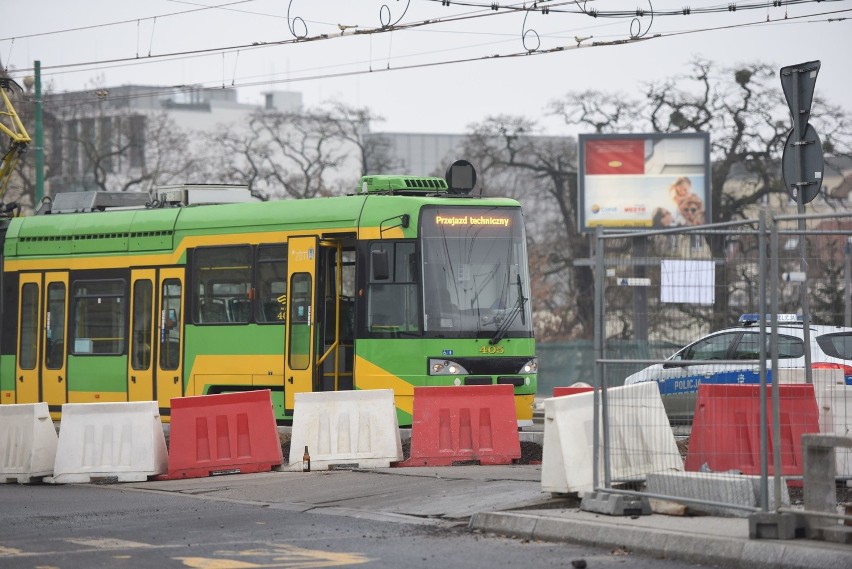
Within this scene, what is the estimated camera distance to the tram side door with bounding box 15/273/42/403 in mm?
23219

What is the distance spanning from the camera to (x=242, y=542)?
413 inches

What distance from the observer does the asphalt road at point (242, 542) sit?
31.1 feet

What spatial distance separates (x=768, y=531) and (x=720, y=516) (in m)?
1.22

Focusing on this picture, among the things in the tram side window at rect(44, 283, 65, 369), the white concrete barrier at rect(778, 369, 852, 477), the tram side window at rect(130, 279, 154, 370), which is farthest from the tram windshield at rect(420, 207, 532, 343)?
the white concrete barrier at rect(778, 369, 852, 477)

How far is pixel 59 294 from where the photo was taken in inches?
909

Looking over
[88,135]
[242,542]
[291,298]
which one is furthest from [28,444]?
[88,135]

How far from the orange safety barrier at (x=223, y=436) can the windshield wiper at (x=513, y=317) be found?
3948 millimetres

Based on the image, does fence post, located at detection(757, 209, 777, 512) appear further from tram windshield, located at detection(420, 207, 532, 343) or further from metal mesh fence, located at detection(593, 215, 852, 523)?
tram windshield, located at detection(420, 207, 532, 343)

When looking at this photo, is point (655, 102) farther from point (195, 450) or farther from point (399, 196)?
point (195, 450)

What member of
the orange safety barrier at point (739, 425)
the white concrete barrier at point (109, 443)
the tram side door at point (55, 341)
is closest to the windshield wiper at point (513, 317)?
the white concrete barrier at point (109, 443)

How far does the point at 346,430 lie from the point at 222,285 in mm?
5501

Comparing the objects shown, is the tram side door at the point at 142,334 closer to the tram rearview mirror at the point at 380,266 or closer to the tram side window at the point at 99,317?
the tram side window at the point at 99,317

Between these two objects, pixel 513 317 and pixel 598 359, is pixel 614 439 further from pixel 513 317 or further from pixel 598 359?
pixel 513 317

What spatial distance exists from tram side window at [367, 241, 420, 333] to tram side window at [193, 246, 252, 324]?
2211mm
